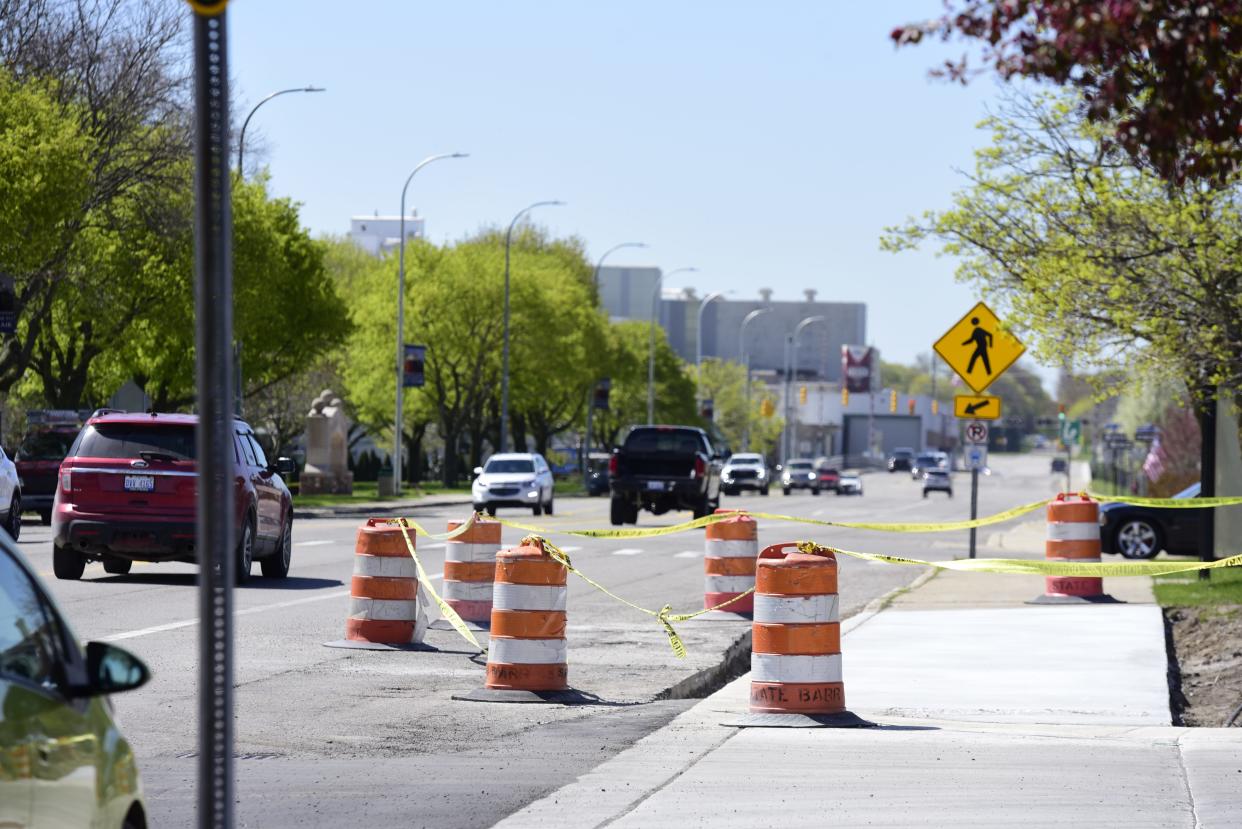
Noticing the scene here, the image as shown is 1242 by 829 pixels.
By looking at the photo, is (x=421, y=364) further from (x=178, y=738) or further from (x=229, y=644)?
(x=229, y=644)

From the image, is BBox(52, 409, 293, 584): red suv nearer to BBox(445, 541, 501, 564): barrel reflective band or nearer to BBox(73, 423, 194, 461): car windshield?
BBox(73, 423, 194, 461): car windshield

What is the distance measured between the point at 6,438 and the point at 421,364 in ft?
44.2

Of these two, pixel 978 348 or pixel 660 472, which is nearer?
pixel 978 348

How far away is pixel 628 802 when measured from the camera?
888cm

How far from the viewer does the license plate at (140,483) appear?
68.5ft

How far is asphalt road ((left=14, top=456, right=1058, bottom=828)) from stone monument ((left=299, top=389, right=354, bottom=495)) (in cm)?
4236

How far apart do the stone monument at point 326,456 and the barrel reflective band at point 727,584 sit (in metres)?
48.7

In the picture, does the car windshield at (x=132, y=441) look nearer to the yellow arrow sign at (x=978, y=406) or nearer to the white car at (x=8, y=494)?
the white car at (x=8, y=494)

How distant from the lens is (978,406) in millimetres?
28594

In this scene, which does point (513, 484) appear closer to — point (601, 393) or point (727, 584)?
point (727, 584)

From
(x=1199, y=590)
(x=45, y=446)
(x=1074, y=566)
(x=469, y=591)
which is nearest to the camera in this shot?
(x=1074, y=566)

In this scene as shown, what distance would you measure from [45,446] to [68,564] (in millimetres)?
17106

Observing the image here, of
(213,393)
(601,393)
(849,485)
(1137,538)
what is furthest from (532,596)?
(849,485)

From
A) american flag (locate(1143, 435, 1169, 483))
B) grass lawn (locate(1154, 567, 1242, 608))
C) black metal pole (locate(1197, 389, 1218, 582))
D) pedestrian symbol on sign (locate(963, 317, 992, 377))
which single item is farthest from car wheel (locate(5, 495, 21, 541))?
american flag (locate(1143, 435, 1169, 483))
